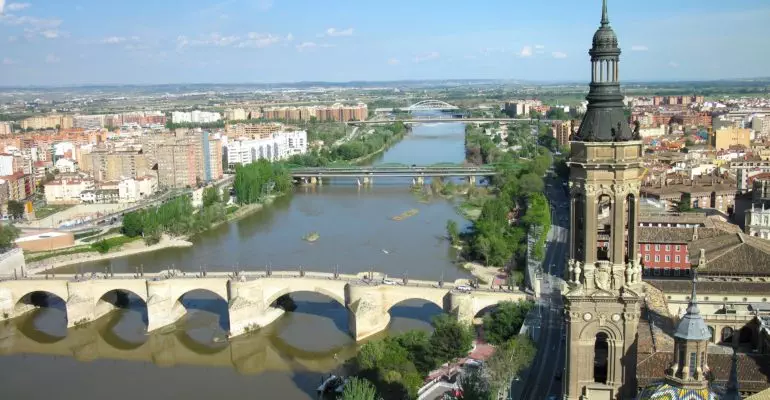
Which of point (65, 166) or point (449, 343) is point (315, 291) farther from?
point (65, 166)

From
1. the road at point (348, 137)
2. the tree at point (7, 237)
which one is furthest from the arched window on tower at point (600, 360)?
the road at point (348, 137)

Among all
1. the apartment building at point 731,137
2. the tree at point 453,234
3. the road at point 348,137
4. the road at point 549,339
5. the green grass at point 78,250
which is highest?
the apartment building at point 731,137

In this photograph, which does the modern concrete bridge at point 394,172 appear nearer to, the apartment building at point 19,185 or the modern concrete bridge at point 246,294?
the apartment building at point 19,185

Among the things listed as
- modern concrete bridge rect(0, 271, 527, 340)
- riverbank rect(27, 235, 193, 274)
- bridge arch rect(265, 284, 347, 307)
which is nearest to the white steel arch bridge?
riverbank rect(27, 235, 193, 274)

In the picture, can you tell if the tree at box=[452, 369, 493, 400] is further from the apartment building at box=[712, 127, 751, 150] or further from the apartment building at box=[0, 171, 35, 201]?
the apartment building at box=[712, 127, 751, 150]

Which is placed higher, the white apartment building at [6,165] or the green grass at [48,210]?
the white apartment building at [6,165]

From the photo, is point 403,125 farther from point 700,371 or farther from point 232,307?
point 700,371

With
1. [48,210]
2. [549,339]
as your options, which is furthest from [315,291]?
[48,210]
